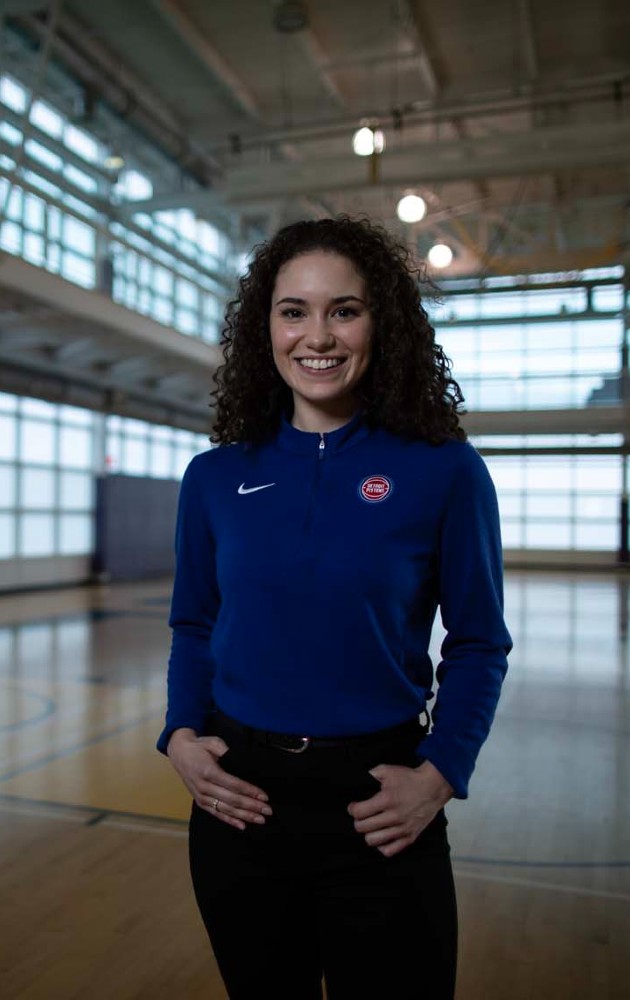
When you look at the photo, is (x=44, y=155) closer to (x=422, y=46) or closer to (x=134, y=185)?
(x=134, y=185)

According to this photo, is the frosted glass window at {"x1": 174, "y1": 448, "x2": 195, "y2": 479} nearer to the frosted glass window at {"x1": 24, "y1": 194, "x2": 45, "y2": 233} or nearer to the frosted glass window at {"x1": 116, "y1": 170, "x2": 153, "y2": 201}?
the frosted glass window at {"x1": 116, "y1": 170, "x2": 153, "y2": 201}

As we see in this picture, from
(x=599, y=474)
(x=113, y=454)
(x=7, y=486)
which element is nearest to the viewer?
(x=7, y=486)

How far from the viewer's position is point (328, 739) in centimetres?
129

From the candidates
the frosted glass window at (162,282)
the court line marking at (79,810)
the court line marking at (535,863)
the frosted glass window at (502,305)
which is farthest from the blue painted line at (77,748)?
the frosted glass window at (502,305)

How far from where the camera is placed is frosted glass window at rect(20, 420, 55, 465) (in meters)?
15.6

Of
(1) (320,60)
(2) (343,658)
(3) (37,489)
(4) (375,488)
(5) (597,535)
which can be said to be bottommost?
(2) (343,658)

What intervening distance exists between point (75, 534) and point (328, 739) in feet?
55.4

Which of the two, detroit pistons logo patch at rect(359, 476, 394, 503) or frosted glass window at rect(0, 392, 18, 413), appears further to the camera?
frosted glass window at rect(0, 392, 18, 413)

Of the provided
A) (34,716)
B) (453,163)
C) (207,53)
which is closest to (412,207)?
(453,163)

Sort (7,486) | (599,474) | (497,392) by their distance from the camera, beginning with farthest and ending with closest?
(599,474) → (497,392) → (7,486)

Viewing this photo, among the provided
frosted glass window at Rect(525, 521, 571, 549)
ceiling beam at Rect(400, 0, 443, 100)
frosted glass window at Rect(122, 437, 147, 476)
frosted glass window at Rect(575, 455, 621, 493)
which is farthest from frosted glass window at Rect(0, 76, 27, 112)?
frosted glass window at Rect(525, 521, 571, 549)

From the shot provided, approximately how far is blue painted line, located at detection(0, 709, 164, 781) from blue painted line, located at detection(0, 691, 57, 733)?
0.63m

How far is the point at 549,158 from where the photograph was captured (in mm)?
9047

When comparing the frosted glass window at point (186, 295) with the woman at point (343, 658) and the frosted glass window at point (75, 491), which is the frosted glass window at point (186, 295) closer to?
the frosted glass window at point (75, 491)
